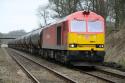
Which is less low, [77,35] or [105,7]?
[105,7]

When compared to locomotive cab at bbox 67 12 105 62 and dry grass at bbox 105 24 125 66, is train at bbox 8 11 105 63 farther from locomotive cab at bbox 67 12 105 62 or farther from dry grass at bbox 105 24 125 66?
dry grass at bbox 105 24 125 66

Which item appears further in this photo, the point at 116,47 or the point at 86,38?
the point at 116,47

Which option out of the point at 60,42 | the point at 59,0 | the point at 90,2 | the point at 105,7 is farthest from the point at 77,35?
the point at 59,0

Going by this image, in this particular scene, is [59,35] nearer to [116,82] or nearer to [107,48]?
[107,48]

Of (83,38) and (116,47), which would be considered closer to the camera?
(83,38)

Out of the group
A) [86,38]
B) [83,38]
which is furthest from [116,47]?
[83,38]

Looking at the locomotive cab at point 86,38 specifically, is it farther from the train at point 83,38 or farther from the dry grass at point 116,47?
the dry grass at point 116,47

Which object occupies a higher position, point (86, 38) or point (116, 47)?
point (86, 38)

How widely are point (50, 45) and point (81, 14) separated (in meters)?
5.77

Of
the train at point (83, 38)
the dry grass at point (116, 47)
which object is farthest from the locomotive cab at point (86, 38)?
the dry grass at point (116, 47)

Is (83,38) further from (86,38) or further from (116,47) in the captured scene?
(116,47)

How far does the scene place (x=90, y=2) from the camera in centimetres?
4250

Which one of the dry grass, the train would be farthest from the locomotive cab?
the dry grass

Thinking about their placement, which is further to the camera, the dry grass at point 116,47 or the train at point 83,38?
the dry grass at point 116,47
